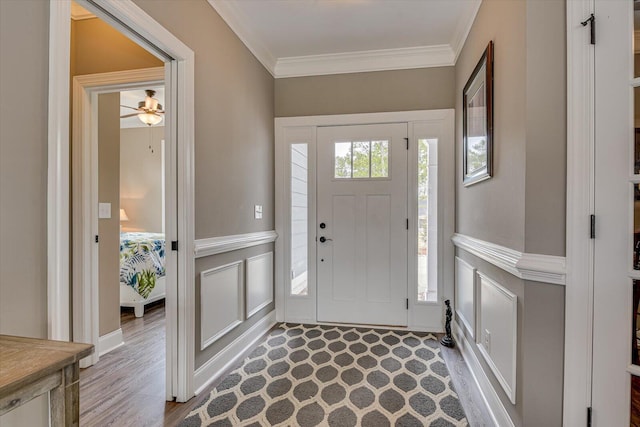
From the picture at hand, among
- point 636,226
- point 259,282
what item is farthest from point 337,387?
point 636,226

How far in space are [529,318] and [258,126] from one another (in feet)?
8.30

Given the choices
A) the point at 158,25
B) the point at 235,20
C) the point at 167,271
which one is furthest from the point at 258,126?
the point at 167,271

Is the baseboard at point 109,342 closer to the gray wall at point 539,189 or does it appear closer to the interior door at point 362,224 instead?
the interior door at point 362,224

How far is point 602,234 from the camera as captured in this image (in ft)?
4.10

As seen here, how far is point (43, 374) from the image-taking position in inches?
29.0

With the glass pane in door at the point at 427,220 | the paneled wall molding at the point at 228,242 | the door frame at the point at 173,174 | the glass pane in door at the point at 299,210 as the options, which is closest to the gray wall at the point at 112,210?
the door frame at the point at 173,174

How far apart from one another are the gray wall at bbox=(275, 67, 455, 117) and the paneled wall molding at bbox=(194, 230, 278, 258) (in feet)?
4.43

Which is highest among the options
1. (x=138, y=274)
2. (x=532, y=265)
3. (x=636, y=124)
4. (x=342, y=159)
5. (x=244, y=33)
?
(x=244, y=33)

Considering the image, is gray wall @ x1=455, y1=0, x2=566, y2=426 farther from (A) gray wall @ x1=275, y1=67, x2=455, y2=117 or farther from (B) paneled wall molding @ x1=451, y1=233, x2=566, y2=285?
(A) gray wall @ x1=275, y1=67, x2=455, y2=117

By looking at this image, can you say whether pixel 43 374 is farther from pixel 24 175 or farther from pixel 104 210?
pixel 104 210

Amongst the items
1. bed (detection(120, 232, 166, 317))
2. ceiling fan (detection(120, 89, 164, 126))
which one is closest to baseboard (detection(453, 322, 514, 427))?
bed (detection(120, 232, 166, 317))

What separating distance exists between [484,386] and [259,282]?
1930 millimetres

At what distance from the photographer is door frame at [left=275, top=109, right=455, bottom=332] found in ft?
9.95

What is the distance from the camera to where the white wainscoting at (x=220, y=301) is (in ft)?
6.91
